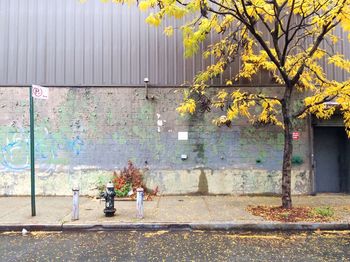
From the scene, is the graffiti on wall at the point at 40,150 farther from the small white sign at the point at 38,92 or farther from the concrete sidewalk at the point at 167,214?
the small white sign at the point at 38,92

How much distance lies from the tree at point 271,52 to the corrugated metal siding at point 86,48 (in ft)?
3.03

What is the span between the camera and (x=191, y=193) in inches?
487

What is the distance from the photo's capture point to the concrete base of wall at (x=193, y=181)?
12.3 meters

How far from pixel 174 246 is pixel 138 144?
5.70 m

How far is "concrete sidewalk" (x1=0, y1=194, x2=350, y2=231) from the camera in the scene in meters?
8.51

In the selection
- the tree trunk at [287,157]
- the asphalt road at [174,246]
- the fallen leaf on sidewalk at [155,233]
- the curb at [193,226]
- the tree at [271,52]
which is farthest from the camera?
the tree trunk at [287,157]

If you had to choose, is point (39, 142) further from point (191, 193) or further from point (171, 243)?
point (171, 243)

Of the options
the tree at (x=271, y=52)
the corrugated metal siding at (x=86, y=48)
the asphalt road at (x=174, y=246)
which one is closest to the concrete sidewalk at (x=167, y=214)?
the asphalt road at (x=174, y=246)

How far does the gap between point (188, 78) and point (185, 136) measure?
187 cm

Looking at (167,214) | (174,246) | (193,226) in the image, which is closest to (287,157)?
(193,226)

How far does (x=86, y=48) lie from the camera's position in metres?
12.5

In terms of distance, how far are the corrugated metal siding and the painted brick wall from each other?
0.48 m

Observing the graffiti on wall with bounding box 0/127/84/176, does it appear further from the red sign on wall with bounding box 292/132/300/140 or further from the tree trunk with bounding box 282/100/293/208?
the red sign on wall with bounding box 292/132/300/140

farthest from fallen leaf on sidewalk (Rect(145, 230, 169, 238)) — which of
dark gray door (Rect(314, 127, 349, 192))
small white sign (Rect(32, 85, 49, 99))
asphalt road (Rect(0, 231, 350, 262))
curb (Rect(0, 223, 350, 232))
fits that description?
dark gray door (Rect(314, 127, 349, 192))
